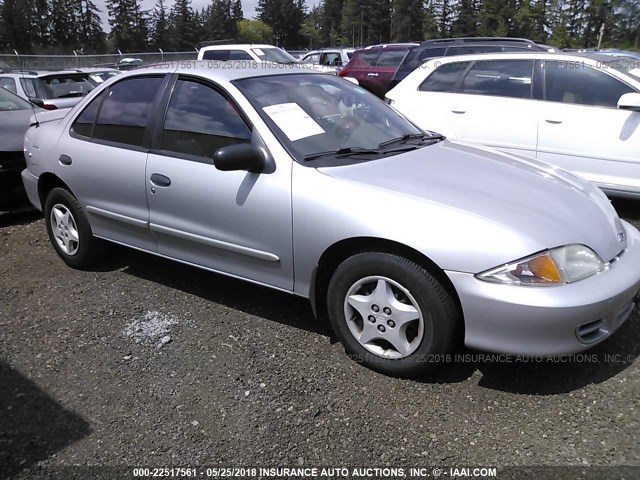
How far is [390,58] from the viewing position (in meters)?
12.6

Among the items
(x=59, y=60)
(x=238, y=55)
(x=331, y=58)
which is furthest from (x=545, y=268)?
(x=59, y=60)

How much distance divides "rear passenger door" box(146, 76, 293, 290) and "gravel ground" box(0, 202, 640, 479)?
46 centimetres

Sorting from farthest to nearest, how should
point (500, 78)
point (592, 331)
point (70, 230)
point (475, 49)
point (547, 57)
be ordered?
point (475, 49), point (500, 78), point (547, 57), point (70, 230), point (592, 331)

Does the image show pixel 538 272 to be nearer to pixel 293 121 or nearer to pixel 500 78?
pixel 293 121

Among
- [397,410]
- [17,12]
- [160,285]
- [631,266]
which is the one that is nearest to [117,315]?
[160,285]

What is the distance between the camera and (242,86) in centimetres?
341

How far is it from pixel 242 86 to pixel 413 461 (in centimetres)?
237

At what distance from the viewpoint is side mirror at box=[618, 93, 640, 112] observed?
493cm

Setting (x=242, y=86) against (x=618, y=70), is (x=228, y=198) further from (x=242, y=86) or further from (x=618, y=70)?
(x=618, y=70)

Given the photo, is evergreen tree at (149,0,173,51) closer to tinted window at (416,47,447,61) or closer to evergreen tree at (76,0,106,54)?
evergreen tree at (76,0,106,54)

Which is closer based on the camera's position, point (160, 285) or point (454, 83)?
point (160, 285)

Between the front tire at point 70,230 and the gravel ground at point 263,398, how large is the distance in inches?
24.6

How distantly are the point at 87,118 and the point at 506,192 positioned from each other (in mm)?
3136

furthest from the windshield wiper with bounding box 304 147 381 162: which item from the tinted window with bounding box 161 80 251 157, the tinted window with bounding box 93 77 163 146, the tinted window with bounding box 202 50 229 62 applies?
the tinted window with bounding box 202 50 229 62
